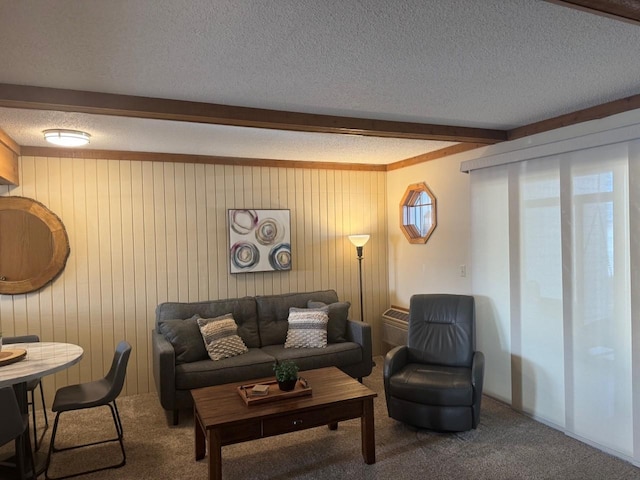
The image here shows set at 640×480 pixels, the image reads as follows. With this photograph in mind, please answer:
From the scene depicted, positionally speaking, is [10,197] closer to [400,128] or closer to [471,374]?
[400,128]

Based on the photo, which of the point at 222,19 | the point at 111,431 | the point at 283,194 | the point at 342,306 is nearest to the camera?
the point at 222,19

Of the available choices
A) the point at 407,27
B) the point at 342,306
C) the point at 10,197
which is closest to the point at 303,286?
the point at 342,306

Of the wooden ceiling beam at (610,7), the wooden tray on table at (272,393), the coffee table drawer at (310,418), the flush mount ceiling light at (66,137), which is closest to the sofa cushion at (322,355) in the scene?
the wooden tray on table at (272,393)

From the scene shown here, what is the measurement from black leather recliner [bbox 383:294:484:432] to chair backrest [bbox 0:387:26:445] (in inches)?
95.2

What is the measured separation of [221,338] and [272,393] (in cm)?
118

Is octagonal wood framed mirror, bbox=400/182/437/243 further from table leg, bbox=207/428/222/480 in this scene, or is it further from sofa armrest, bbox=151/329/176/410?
table leg, bbox=207/428/222/480

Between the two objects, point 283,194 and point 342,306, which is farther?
point 283,194

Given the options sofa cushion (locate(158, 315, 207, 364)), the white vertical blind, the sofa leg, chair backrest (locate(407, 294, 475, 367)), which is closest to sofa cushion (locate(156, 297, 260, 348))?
sofa cushion (locate(158, 315, 207, 364))

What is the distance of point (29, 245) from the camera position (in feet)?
13.0

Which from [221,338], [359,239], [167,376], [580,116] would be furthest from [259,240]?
[580,116]

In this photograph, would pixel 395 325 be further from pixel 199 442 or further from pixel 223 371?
pixel 199 442

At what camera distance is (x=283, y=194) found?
499 centimetres

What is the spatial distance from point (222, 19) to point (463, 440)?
3.09 metres

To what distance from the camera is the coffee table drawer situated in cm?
273
